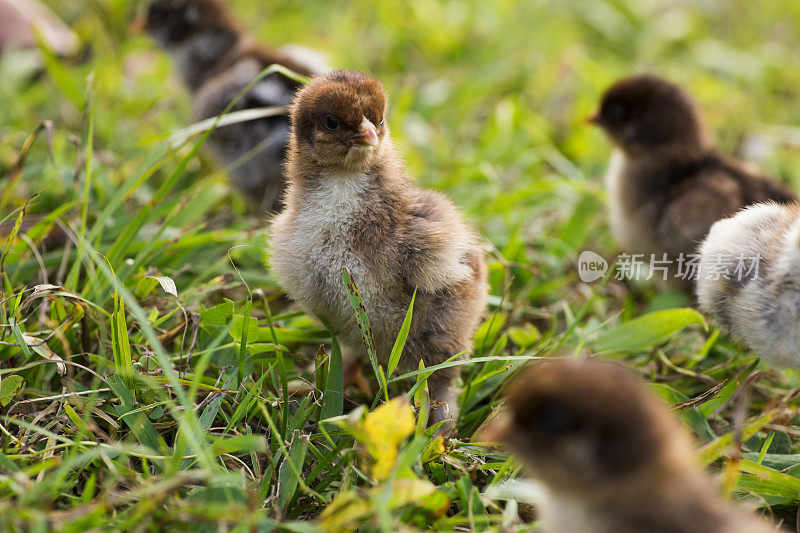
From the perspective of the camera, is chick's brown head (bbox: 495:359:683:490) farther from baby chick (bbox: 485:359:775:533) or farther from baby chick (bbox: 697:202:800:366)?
baby chick (bbox: 697:202:800:366)

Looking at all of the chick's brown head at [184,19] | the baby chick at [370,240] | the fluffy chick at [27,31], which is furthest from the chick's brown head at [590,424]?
the fluffy chick at [27,31]

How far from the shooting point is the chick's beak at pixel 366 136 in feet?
7.41

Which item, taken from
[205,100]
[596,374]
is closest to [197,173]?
[205,100]

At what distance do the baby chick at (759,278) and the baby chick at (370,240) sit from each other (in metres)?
0.84

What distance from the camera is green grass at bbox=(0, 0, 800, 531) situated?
6.23 ft

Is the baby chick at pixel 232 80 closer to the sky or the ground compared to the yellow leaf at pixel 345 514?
closer to the sky

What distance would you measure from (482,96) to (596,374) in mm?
3928

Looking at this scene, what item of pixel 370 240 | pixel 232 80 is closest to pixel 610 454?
pixel 370 240

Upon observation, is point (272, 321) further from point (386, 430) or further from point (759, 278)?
point (759, 278)

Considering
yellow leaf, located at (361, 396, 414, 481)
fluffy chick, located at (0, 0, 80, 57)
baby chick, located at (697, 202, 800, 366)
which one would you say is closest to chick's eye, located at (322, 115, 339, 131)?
yellow leaf, located at (361, 396, 414, 481)

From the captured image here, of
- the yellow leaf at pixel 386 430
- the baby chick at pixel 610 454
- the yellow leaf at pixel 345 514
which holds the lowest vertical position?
the yellow leaf at pixel 345 514

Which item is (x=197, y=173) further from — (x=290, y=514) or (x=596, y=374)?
(x=596, y=374)

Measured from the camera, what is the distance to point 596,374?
152 centimetres

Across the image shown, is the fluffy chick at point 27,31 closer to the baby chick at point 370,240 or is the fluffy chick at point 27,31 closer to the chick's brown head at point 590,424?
the baby chick at point 370,240
